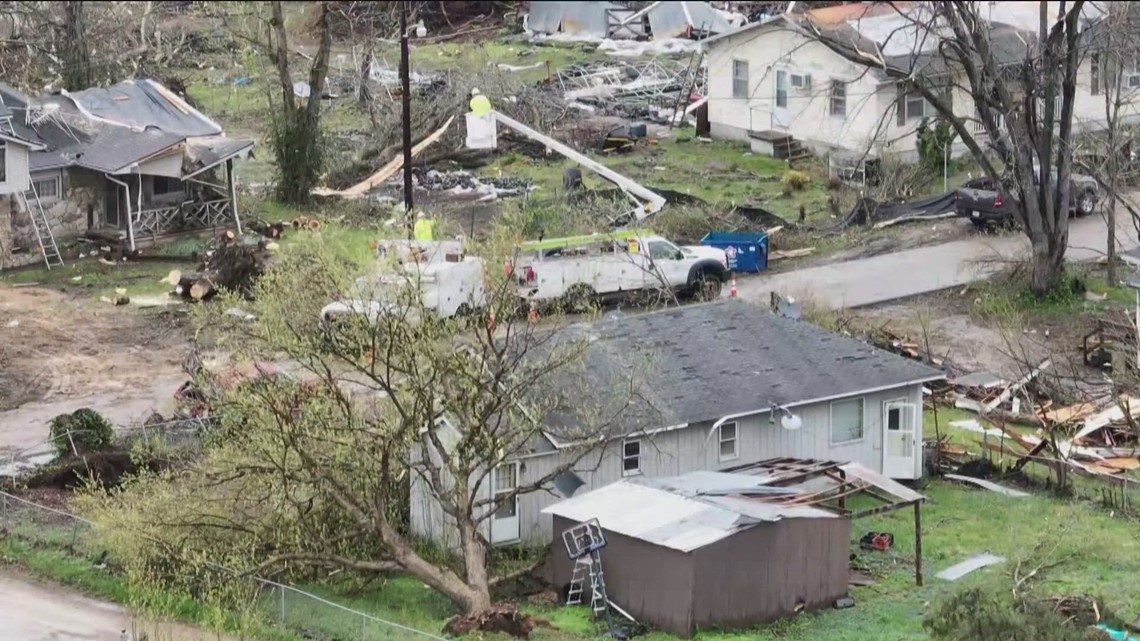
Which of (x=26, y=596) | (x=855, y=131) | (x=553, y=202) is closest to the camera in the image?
(x=26, y=596)

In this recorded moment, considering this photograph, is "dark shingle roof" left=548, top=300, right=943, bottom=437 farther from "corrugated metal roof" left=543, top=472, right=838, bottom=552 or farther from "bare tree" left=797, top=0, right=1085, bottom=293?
"bare tree" left=797, top=0, right=1085, bottom=293

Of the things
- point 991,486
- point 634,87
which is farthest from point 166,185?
point 991,486

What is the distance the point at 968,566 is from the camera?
25.9 meters

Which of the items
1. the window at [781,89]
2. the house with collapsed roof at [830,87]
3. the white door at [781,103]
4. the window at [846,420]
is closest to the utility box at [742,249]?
the house with collapsed roof at [830,87]

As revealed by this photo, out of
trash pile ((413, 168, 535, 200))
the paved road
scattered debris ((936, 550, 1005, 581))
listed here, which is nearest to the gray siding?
scattered debris ((936, 550, 1005, 581))

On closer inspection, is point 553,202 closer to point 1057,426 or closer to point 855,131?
point 855,131

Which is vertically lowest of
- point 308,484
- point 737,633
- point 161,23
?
point 737,633

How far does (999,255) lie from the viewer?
40.4 m

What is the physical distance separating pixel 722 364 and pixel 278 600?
8.08 metres

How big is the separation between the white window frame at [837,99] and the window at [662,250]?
11.3m

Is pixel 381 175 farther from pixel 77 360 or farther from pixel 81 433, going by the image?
pixel 81 433

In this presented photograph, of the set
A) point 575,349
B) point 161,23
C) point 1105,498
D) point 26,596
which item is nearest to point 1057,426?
point 1105,498

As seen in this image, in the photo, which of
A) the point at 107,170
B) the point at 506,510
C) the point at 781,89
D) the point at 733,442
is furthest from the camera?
the point at 781,89

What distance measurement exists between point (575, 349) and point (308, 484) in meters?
3.90
